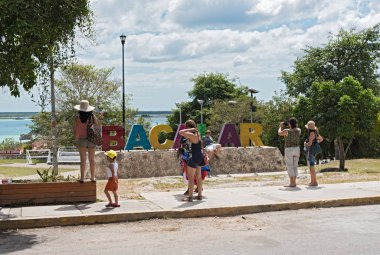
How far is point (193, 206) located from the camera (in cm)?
998

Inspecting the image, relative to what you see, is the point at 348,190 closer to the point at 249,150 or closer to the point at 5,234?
the point at 5,234

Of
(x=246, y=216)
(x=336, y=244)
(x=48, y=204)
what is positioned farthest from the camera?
(x=48, y=204)

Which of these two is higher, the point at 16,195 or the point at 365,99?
the point at 365,99

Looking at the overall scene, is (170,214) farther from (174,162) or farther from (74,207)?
(174,162)

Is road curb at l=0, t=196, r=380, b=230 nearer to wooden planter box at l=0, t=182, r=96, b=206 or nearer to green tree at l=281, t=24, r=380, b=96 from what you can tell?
wooden planter box at l=0, t=182, r=96, b=206

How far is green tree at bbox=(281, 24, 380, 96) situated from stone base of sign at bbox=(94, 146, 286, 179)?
71.0 feet

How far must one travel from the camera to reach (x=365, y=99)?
20.6 metres

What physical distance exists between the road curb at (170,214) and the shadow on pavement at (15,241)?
1.04 ft

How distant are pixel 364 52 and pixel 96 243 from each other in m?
38.6

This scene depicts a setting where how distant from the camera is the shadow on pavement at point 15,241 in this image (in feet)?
23.6

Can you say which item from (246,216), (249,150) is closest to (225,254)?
(246,216)

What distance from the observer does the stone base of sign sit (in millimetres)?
18733

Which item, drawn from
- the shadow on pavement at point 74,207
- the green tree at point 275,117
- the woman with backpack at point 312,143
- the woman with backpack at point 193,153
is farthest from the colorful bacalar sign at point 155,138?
the green tree at point 275,117

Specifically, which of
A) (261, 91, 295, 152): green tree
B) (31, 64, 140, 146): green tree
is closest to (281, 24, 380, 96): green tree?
(261, 91, 295, 152): green tree
